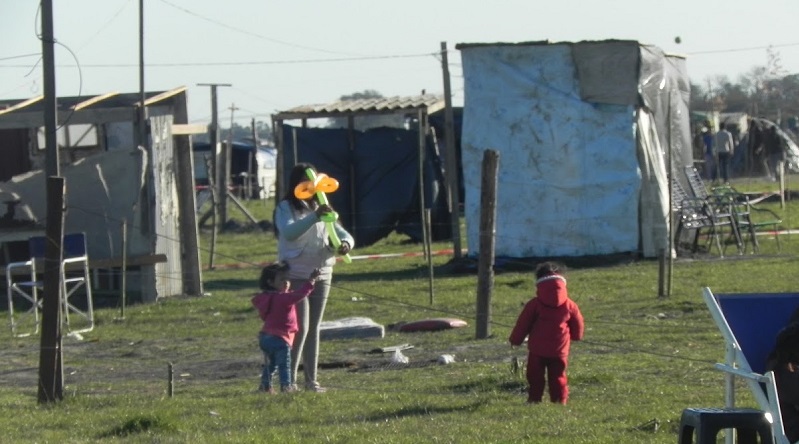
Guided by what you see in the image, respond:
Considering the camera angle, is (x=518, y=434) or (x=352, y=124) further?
(x=352, y=124)

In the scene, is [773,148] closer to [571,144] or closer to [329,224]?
[571,144]

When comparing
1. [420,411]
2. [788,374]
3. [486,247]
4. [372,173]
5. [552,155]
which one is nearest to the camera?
[788,374]

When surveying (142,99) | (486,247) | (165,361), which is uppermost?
(142,99)

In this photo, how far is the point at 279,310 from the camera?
1092 centimetres

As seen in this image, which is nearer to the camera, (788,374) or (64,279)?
(788,374)

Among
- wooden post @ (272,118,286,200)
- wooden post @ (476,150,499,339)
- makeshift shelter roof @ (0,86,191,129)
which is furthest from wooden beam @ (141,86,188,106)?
wooden post @ (476,150,499,339)

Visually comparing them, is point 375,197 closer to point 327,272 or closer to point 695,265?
point 695,265

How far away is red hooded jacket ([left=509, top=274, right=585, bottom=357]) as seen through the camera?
10.2 meters

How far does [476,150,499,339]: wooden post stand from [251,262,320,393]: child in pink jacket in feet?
12.6

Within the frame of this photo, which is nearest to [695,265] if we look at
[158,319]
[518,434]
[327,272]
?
[158,319]

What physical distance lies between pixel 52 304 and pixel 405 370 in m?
3.50

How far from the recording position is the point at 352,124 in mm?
28578

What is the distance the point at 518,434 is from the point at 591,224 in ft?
47.3

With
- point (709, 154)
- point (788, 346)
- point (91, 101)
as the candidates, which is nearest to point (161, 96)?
point (91, 101)
